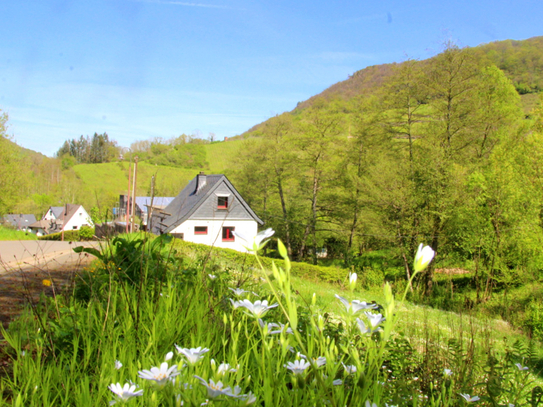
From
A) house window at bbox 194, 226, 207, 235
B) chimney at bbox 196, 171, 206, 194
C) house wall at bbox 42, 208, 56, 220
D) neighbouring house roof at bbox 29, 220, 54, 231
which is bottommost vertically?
neighbouring house roof at bbox 29, 220, 54, 231

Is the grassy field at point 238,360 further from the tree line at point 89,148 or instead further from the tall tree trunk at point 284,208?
the tree line at point 89,148

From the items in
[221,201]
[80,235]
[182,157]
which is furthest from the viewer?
[182,157]

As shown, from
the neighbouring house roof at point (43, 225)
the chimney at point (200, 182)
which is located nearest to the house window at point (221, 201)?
the chimney at point (200, 182)

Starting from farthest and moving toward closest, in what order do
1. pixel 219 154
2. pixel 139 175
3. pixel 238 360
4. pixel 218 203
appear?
pixel 219 154 < pixel 139 175 < pixel 218 203 < pixel 238 360

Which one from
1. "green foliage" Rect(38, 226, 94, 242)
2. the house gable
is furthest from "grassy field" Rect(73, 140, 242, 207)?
"green foliage" Rect(38, 226, 94, 242)

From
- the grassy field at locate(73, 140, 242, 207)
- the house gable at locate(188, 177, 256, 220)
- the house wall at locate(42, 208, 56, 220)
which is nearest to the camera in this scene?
the house gable at locate(188, 177, 256, 220)

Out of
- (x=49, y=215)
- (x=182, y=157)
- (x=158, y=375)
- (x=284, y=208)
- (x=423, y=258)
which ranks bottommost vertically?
(x=49, y=215)

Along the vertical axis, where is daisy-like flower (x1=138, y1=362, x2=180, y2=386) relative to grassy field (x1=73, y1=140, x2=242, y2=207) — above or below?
below

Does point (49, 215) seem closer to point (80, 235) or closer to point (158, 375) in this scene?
point (80, 235)

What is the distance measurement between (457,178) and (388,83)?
9.25 metres

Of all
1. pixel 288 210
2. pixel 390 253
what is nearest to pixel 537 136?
pixel 390 253

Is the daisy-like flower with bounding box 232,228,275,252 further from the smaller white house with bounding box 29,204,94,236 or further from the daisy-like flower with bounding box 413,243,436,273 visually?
the smaller white house with bounding box 29,204,94,236

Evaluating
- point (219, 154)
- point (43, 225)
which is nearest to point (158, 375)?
point (43, 225)

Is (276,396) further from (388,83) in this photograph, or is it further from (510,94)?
(510,94)
